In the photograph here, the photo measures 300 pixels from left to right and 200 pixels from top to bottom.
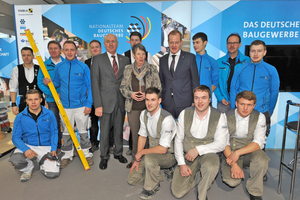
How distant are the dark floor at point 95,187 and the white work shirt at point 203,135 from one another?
1.63 ft

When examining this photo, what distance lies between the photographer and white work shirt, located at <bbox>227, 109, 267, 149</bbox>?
2096 millimetres

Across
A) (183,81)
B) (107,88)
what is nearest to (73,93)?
(107,88)

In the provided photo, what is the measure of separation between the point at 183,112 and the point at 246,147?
777mm

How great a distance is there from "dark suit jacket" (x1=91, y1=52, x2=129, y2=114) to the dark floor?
87 centimetres

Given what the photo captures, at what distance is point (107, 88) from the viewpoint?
8.46 ft

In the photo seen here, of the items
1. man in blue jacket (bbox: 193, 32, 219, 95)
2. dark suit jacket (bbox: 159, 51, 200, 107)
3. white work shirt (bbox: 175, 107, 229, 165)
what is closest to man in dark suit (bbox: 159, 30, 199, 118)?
dark suit jacket (bbox: 159, 51, 200, 107)

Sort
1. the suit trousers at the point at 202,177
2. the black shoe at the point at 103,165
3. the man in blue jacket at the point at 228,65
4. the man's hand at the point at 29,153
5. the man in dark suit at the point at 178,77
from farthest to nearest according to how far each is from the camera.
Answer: the man in blue jacket at the point at 228,65, the black shoe at the point at 103,165, the man in dark suit at the point at 178,77, the man's hand at the point at 29,153, the suit trousers at the point at 202,177

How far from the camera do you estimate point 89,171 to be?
8.54 feet

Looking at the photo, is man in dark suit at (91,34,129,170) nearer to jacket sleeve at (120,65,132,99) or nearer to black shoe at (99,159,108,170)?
black shoe at (99,159,108,170)

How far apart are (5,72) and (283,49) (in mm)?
7463

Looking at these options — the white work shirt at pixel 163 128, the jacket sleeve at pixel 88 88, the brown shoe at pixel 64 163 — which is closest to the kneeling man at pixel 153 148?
the white work shirt at pixel 163 128

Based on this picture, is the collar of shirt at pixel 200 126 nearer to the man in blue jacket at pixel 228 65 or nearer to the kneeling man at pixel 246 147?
the kneeling man at pixel 246 147

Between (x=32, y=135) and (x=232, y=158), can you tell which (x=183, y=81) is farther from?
(x=32, y=135)

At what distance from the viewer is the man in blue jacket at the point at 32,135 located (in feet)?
7.88
